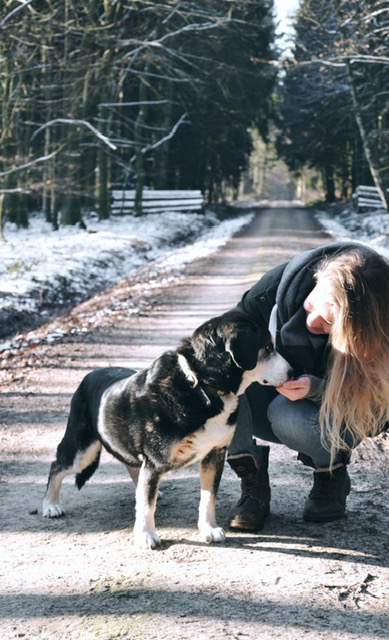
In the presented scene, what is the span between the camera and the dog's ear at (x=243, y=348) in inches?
152

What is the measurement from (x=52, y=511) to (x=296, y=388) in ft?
5.52

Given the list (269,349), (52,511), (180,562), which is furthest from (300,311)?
(52,511)

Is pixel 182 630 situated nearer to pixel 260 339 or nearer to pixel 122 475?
pixel 260 339

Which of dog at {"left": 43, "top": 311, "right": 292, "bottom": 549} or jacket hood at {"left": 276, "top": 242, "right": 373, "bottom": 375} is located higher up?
jacket hood at {"left": 276, "top": 242, "right": 373, "bottom": 375}

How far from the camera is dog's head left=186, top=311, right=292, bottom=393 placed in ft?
12.7

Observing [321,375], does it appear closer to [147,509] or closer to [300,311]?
[300,311]

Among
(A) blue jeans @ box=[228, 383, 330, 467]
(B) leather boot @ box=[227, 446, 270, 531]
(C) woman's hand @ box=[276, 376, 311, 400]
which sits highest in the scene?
(C) woman's hand @ box=[276, 376, 311, 400]

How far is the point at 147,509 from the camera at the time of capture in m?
4.03

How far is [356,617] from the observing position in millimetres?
3229

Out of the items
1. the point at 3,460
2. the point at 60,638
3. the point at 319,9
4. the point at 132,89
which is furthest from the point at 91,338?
the point at 132,89

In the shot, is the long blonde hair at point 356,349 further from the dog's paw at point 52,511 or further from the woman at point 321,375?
the dog's paw at point 52,511

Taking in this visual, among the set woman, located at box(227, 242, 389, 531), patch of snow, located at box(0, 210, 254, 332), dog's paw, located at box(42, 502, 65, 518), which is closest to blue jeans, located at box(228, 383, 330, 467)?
woman, located at box(227, 242, 389, 531)

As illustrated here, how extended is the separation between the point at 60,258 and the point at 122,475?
12.0 meters

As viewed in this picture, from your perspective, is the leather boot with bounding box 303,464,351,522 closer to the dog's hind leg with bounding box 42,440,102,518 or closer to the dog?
the dog
